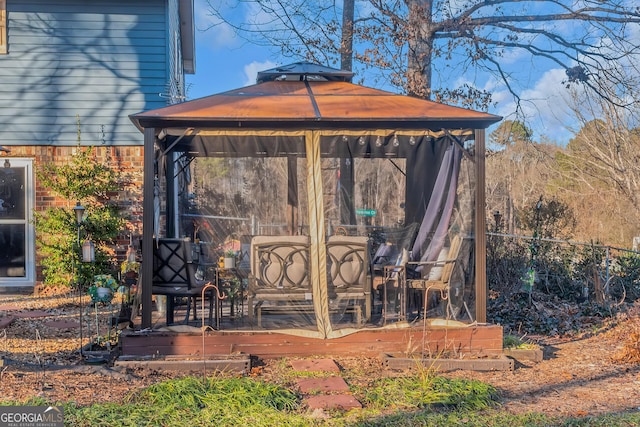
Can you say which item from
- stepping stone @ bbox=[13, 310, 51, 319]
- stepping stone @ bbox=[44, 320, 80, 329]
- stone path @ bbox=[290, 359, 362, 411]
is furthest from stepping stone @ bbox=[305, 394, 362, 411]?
stepping stone @ bbox=[13, 310, 51, 319]

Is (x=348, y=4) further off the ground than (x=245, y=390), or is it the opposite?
(x=348, y=4)

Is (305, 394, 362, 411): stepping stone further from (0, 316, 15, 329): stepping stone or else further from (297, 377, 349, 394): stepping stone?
(0, 316, 15, 329): stepping stone

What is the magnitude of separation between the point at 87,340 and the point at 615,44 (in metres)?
10.1

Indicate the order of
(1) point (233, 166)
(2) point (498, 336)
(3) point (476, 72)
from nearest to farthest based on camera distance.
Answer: (2) point (498, 336) → (1) point (233, 166) → (3) point (476, 72)

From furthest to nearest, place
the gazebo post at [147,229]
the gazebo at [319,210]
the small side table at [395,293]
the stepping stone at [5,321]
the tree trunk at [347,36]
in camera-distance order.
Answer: the tree trunk at [347,36] → the stepping stone at [5,321] → the small side table at [395,293] → the gazebo at [319,210] → the gazebo post at [147,229]

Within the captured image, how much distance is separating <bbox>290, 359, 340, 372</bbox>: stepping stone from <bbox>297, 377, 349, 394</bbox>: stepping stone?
0.92 feet

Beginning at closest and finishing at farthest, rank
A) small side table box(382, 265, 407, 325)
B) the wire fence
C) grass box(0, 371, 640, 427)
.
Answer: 1. grass box(0, 371, 640, 427)
2. small side table box(382, 265, 407, 325)
3. the wire fence

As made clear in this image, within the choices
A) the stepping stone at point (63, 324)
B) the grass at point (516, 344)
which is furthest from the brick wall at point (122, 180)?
the grass at point (516, 344)

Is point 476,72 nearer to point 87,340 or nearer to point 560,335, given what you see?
point 560,335

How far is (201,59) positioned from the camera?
18.2 meters

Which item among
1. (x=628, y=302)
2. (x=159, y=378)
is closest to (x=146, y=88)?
(x=159, y=378)

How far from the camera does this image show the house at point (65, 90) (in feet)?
31.3

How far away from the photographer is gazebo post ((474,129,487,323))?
19.0 ft

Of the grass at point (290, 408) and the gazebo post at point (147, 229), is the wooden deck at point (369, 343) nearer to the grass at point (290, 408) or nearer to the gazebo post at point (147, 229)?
the gazebo post at point (147, 229)
